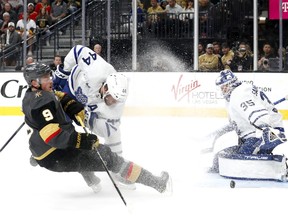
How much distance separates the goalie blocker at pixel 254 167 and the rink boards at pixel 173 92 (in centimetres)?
411

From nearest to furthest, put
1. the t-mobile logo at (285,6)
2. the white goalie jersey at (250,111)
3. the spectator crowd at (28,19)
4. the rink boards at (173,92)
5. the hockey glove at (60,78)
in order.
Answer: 1. the white goalie jersey at (250,111)
2. the hockey glove at (60,78)
3. the rink boards at (173,92)
4. the t-mobile logo at (285,6)
5. the spectator crowd at (28,19)

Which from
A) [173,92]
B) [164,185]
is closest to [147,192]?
[164,185]

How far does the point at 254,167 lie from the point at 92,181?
1.25m

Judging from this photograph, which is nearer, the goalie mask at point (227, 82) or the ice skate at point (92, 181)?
the ice skate at point (92, 181)

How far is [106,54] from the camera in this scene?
1114 centimetres

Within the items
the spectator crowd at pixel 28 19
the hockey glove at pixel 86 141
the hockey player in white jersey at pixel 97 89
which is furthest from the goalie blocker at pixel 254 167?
the spectator crowd at pixel 28 19

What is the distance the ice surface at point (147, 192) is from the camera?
198 inches

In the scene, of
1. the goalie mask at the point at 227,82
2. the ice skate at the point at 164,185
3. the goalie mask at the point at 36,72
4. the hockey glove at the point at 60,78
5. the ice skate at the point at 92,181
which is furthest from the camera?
the hockey glove at the point at 60,78

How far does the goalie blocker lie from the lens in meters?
6.04

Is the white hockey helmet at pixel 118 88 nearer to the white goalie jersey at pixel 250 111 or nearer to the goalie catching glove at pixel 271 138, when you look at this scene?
the white goalie jersey at pixel 250 111

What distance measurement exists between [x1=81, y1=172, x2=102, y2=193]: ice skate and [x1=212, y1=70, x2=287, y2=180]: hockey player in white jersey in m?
1.09

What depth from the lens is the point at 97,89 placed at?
20.3 ft

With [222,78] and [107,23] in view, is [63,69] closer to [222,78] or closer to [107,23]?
[222,78]

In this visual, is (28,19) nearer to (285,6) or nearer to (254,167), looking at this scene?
(285,6)
